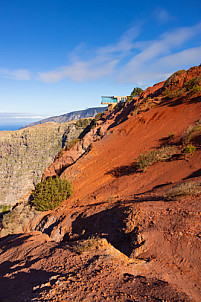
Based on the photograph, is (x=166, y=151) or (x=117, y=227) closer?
(x=117, y=227)

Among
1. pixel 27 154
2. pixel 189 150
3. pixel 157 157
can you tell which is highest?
pixel 189 150

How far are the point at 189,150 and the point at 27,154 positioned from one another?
67.6 metres

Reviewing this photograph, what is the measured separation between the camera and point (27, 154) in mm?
67438

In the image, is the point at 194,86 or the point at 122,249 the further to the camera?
the point at 194,86

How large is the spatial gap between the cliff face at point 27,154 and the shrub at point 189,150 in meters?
57.4

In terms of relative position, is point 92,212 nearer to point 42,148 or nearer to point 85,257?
point 85,257

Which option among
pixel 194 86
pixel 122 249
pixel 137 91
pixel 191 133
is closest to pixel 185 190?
pixel 122 249

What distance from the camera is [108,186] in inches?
440

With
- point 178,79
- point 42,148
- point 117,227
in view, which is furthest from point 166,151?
point 42,148

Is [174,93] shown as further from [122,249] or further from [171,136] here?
[122,249]

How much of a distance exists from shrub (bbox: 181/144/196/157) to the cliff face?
57.4 metres

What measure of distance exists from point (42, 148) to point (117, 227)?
68413 millimetres

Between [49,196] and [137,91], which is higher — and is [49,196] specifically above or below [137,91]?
below

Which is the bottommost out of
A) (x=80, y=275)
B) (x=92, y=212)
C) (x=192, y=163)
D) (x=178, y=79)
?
(x=92, y=212)
